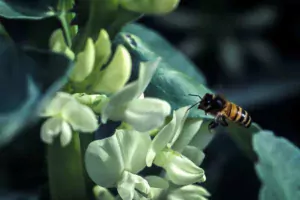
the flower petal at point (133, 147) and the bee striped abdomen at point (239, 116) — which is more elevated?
the flower petal at point (133, 147)

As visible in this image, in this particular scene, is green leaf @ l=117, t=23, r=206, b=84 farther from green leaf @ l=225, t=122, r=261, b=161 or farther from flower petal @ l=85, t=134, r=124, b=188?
flower petal @ l=85, t=134, r=124, b=188

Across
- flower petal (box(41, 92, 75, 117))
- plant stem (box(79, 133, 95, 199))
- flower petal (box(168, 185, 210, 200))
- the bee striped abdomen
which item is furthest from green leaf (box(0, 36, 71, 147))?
the bee striped abdomen

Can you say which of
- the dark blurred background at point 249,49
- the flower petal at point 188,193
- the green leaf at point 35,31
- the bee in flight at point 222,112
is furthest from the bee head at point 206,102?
the dark blurred background at point 249,49

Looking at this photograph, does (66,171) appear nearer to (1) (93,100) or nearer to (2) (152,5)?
(1) (93,100)

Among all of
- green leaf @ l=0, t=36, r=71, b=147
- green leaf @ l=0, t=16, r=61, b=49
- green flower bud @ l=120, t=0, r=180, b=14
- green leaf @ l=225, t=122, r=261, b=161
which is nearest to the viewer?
green leaf @ l=0, t=36, r=71, b=147

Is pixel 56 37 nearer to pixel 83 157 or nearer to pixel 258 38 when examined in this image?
pixel 83 157

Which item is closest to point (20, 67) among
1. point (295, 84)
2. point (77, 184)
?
point (77, 184)

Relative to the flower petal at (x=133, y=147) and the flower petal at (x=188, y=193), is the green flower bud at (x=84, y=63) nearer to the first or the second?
the flower petal at (x=133, y=147)

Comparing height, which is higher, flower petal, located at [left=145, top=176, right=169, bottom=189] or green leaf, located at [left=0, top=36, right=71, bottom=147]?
green leaf, located at [left=0, top=36, right=71, bottom=147]
